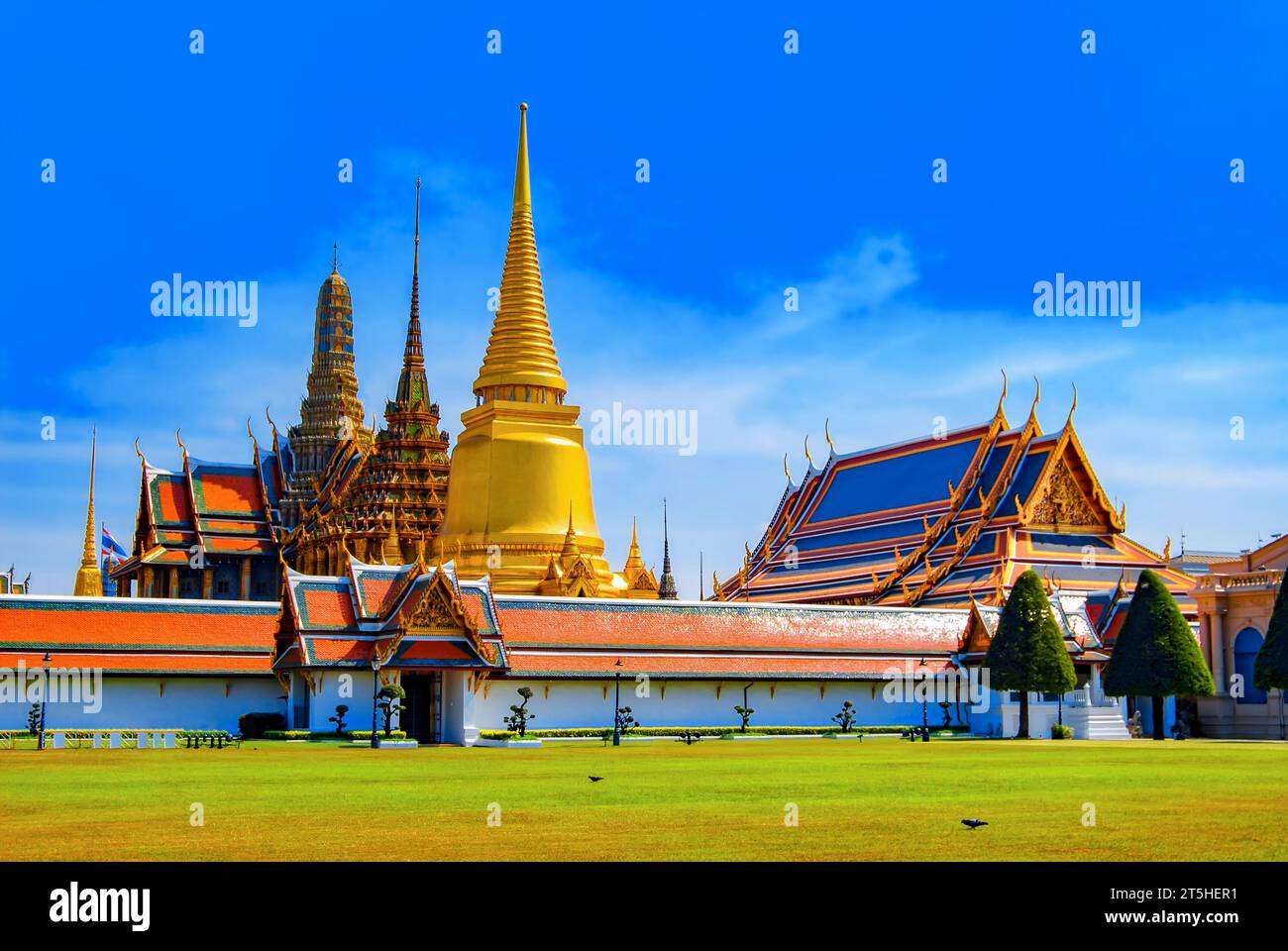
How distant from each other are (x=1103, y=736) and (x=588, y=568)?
71.7 feet

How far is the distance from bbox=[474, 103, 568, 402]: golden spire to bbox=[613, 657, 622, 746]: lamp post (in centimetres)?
2207

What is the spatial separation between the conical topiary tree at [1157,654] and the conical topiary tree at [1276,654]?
5.89 feet

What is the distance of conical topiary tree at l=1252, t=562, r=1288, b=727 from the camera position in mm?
46219

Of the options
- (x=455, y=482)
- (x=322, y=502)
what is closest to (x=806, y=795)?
(x=455, y=482)

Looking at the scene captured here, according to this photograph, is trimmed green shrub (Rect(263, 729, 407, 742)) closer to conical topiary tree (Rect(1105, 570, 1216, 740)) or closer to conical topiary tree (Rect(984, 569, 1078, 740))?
conical topiary tree (Rect(984, 569, 1078, 740))

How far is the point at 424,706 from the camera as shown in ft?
154

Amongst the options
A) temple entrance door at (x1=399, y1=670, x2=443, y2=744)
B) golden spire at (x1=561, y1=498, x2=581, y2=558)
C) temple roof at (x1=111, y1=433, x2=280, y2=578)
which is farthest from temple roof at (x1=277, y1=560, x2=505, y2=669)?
temple roof at (x1=111, y1=433, x2=280, y2=578)

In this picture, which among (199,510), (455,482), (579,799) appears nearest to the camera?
(579,799)

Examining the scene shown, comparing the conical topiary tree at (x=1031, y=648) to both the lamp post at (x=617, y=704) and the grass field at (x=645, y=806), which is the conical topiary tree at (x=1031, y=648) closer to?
the lamp post at (x=617, y=704)

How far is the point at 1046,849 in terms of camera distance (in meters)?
15.1

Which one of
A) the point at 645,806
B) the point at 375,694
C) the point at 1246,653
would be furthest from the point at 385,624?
the point at 1246,653

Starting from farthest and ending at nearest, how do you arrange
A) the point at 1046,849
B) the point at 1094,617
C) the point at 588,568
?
1. the point at 588,568
2. the point at 1094,617
3. the point at 1046,849
